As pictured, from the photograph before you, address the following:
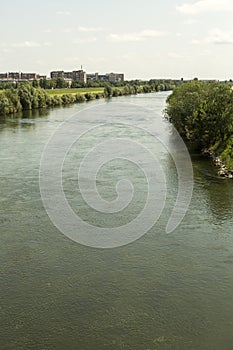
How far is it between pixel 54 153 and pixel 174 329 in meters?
18.7

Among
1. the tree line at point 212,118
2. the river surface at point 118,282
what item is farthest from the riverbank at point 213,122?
the river surface at point 118,282

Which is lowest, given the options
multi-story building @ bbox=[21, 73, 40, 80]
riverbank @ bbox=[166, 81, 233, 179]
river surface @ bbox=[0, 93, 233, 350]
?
river surface @ bbox=[0, 93, 233, 350]

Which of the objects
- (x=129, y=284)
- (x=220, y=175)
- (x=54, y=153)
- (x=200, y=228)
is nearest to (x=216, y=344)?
(x=129, y=284)

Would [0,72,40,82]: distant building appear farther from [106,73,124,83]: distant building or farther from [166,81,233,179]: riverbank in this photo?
[166,81,233,179]: riverbank

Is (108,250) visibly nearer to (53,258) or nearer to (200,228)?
(53,258)

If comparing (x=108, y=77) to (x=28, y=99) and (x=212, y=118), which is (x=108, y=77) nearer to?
(x=28, y=99)

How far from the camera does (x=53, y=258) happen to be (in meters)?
12.7

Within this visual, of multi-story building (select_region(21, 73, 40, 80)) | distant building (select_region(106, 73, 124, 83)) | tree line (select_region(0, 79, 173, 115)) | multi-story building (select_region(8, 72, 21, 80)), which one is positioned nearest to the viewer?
tree line (select_region(0, 79, 173, 115))

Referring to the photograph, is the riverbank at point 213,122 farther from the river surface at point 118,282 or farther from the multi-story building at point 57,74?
the multi-story building at point 57,74

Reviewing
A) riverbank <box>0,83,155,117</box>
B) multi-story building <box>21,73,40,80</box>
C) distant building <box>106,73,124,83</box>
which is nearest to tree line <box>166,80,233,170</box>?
riverbank <box>0,83,155,117</box>

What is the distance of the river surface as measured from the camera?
941 cm

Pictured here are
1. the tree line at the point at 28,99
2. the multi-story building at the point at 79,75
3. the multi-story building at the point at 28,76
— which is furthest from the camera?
the multi-story building at the point at 28,76

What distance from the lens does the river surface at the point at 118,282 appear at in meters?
9.41

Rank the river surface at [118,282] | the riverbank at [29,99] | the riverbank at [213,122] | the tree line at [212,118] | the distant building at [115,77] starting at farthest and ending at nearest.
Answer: the distant building at [115,77] → the riverbank at [29,99] → the tree line at [212,118] → the riverbank at [213,122] → the river surface at [118,282]
